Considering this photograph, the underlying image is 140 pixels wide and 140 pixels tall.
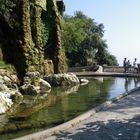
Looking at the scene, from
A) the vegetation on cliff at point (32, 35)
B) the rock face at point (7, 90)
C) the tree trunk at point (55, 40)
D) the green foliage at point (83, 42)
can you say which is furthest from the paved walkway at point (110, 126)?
the green foliage at point (83, 42)

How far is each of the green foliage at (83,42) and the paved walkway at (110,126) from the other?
36.8m

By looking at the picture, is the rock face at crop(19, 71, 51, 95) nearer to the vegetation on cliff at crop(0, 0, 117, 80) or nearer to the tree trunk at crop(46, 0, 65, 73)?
the vegetation on cliff at crop(0, 0, 117, 80)

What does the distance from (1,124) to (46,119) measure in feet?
5.37

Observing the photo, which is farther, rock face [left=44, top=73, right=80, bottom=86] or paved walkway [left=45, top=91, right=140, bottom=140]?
rock face [left=44, top=73, right=80, bottom=86]

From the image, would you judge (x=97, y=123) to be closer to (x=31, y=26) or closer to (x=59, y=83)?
(x=59, y=83)

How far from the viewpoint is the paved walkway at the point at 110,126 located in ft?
36.2

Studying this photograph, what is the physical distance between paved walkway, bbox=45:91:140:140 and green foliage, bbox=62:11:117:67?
121 ft

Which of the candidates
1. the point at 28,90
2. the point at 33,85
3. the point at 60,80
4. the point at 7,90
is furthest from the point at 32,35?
the point at 7,90

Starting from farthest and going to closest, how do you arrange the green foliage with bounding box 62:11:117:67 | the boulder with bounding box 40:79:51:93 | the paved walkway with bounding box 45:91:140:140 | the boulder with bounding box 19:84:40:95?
1. the green foliage with bounding box 62:11:117:67
2. the boulder with bounding box 40:79:51:93
3. the boulder with bounding box 19:84:40:95
4. the paved walkway with bounding box 45:91:140:140

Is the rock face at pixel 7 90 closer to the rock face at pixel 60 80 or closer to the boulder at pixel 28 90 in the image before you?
the boulder at pixel 28 90

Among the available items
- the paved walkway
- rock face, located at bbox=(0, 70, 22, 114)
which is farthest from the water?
the paved walkway

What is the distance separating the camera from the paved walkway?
1102 centimetres

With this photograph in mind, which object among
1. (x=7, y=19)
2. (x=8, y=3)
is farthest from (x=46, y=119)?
(x=7, y=19)

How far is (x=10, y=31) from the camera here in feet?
92.6
